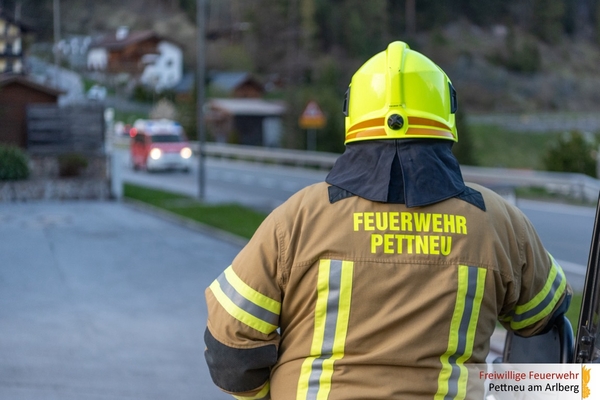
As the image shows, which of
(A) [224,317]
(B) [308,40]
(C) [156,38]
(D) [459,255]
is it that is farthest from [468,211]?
(C) [156,38]

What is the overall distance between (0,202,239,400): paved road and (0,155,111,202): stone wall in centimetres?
537

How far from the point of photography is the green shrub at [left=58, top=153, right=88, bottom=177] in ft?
81.6

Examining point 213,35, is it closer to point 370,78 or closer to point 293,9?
point 293,9

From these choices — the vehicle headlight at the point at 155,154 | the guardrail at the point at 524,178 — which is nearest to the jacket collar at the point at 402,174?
the guardrail at the point at 524,178

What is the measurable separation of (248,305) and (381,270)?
1.17 feet

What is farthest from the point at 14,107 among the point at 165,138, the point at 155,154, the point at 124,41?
the point at 124,41

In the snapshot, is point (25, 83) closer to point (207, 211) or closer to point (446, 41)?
point (207, 211)

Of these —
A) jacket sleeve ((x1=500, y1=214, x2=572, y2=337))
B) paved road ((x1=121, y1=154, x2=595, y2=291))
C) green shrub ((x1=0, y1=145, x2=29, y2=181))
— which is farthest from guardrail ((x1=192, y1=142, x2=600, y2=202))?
green shrub ((x1=0, y1=145, x2=29, y2=181))

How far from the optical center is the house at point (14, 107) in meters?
26.8

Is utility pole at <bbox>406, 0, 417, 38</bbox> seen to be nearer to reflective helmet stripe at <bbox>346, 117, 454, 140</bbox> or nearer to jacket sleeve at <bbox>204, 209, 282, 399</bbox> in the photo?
reflective helmet stripe at <bbox>346, 117, 454, 140</bbox>

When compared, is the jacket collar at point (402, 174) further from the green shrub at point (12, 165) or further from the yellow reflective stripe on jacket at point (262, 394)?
the green shrub at point (12, 165)

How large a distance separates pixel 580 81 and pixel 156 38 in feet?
134

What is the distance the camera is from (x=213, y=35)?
9438 centimetres

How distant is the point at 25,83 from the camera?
27.3 meters
